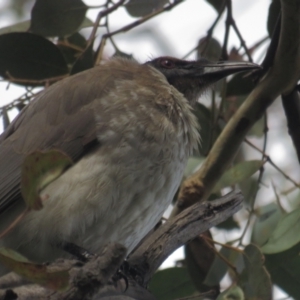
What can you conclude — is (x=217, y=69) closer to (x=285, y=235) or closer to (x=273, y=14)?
(x=273, y=14)

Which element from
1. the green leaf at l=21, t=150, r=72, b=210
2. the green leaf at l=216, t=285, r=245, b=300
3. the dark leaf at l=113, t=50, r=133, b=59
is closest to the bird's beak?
the dark leaf at l=113, t=50, r=133, b=59

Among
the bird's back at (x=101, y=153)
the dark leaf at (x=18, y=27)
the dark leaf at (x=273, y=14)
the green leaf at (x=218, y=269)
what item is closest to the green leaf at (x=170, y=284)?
the green leaf at (x=218, y=269)

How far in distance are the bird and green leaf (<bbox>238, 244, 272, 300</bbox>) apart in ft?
1.49

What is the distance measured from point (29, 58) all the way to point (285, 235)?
5.24ft

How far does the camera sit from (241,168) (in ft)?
13.1

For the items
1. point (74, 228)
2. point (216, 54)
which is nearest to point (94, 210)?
point (74, 228)

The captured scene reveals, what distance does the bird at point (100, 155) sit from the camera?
3.25m

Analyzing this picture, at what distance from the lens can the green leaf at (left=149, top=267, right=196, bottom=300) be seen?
3.83 m

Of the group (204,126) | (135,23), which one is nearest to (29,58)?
(135,23)

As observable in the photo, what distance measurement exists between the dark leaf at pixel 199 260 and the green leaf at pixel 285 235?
1.17ft

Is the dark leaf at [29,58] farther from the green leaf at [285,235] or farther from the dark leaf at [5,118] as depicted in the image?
the green leaf at [285,235]

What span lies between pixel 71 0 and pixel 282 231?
5.38 feet

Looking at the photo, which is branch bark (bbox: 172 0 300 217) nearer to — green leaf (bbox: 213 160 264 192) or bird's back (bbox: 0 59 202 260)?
green leaf (bbox: 213 160 264 192)

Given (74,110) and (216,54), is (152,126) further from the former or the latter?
(216,54)
